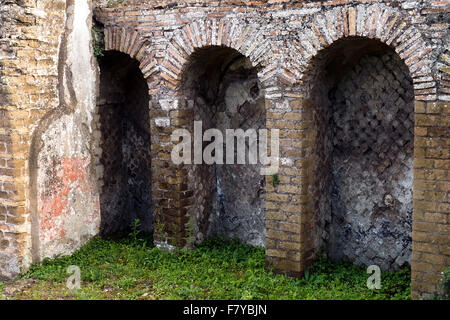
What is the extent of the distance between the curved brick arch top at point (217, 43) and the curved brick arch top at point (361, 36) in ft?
0.91

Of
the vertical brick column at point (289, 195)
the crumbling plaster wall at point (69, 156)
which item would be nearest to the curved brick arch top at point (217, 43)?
the vertical brick column at point (289, 195)

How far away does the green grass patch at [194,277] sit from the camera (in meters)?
5.38

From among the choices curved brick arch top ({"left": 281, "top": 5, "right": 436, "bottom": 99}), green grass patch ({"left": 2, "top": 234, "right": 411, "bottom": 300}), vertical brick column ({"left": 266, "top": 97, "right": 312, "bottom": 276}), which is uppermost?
curved brick arch top ({"left": 281, "top": 5, "right": 436, "bottom": 99})

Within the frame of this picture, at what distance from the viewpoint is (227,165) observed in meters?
7.12

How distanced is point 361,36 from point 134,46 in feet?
9.26

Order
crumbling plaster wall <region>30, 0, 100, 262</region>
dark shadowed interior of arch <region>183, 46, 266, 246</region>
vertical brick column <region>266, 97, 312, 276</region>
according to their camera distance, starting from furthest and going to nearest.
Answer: dark shadowed interior of arch <region>183, 46, 266, 246</region> < crumbling plaster wall <region>30, 0, 100, 262</region> < vertical brick column <region>266, 97, 312, 276</region>

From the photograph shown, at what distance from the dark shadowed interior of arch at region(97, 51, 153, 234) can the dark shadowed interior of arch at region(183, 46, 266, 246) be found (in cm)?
106

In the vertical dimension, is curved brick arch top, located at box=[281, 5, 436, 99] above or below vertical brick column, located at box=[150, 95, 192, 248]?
above

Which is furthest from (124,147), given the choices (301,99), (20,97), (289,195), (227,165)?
(301,99)

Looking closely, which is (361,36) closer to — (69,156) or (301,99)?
(301,99)

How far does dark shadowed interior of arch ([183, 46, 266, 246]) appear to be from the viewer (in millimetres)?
6719

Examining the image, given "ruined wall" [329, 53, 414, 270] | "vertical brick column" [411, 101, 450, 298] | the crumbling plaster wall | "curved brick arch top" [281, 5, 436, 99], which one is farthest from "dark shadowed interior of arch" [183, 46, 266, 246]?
"vertical brick column" [411, 101, 450, 298]

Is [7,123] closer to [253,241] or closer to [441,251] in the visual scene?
[253,241]

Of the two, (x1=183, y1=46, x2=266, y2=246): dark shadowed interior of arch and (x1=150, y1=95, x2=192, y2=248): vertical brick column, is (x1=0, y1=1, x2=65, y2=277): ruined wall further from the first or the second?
(x1=183, y1=46, x2=266, y2=246): dark shadowed interior of arch
